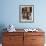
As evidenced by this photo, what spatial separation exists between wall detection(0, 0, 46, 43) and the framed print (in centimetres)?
10

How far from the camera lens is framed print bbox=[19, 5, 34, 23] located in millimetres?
4164

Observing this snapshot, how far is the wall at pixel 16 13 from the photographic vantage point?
4160mm

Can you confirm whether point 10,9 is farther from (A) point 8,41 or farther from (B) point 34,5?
(A) point 8,41

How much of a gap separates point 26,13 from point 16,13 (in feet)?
1.05

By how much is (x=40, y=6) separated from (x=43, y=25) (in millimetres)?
616

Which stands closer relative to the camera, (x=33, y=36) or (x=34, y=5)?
(x=33, y=36)

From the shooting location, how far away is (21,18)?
4.18m

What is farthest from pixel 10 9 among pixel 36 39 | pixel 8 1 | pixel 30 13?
pixel 36 39

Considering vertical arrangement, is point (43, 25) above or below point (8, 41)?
above

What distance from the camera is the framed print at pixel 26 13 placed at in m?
4.16

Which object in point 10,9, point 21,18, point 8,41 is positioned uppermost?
point 10,9

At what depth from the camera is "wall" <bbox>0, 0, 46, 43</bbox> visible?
416 centimetres

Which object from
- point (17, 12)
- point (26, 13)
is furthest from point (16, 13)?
A: point (26, 13)

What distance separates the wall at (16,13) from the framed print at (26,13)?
10 cm
